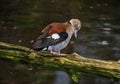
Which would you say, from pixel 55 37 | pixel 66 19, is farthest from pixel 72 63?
pixel 66 19

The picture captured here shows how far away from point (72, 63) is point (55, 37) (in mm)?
603

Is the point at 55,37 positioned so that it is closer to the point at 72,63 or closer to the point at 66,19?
the point at 72,63

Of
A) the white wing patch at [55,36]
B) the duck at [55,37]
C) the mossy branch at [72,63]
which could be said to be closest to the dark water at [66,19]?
the mossy branch at [72,63]

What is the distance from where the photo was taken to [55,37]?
7324 millimetres

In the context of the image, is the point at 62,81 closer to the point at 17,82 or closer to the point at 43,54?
the point at 17,82

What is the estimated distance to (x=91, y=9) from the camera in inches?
808

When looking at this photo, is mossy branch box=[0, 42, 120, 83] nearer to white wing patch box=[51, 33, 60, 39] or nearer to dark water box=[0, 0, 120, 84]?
white wing patch box=[51, 33, 60, 39]

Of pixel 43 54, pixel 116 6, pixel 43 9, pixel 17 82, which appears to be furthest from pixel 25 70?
pixel 116 6

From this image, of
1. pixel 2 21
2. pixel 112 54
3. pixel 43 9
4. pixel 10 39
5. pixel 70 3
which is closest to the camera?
pixel 112 54

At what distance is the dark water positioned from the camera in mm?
12113

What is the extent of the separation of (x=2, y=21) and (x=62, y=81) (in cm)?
755

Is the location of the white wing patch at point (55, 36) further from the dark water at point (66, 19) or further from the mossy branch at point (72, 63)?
the dark water at point (66, 19)

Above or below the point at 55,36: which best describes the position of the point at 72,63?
below

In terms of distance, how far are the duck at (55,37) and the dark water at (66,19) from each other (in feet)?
12.8
